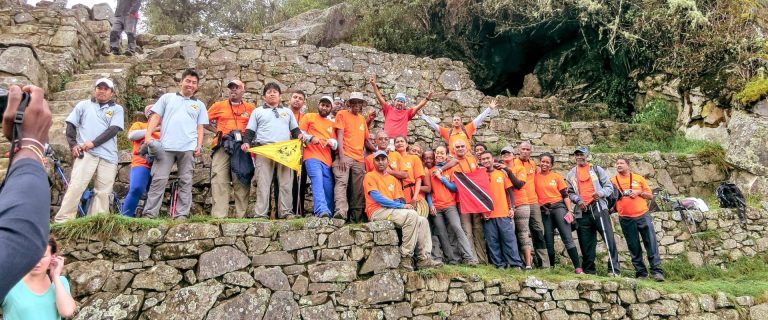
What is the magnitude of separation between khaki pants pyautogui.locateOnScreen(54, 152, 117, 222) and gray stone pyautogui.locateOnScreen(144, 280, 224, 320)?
4.00 ft

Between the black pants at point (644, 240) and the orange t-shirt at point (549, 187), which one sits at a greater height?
the orange t-shirt at point (549, 187)

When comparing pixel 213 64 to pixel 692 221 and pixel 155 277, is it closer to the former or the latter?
pixel 155 277

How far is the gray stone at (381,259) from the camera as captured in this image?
5.39 metres

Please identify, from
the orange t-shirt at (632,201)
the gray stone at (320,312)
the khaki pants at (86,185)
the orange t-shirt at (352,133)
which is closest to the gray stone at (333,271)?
the gray stone at (320,312)

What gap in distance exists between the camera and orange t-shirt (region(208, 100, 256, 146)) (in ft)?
20.0

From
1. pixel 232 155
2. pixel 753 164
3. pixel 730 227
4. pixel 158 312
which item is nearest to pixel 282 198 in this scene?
pixel 232 155

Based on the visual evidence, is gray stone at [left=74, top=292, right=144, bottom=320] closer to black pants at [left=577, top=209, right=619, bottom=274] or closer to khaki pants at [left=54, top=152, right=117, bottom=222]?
khaki pants at [left=54, top=152, right=117, bottom=222]

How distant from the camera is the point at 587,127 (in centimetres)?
1065

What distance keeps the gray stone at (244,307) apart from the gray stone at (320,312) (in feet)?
1.30

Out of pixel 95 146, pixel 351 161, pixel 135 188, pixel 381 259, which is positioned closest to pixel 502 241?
pixel 381 259

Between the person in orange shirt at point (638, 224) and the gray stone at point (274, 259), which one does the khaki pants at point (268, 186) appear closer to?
the gray stone at point (274, 259)

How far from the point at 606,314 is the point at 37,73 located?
27.1 feet

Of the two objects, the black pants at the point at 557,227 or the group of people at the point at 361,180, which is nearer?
the group of people at the point at 361,180

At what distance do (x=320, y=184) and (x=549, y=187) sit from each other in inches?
122
